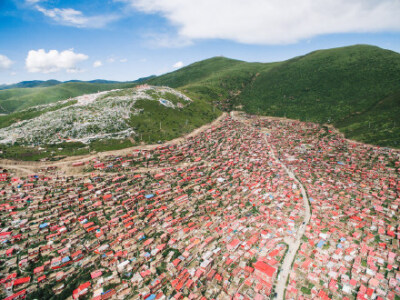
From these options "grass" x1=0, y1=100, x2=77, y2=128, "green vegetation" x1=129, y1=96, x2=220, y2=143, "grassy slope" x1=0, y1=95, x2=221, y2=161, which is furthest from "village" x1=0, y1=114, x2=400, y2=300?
"grass" x1=0, y1=100, x2=77, y2=128

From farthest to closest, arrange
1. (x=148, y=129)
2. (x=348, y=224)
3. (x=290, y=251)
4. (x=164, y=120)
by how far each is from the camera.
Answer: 1. (x=164, y=120)
2. (x=148, y=129)
3. (x=348, y=224)
4. (x=290, y=251)

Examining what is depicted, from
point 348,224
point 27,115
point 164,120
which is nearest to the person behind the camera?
point 348,224

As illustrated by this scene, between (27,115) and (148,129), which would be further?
(27,115)

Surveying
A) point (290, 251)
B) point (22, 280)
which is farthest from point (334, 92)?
point (22, 280)

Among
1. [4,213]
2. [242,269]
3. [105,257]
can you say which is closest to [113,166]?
[4,213]

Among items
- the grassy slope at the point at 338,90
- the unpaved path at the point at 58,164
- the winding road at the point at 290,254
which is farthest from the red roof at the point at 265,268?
the grassy slope at the point at 338,90

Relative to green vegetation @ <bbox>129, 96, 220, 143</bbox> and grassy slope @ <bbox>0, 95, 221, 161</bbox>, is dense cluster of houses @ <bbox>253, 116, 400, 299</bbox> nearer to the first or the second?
green vegetation @ <bbox>129, 96, 220, 143</bbox>

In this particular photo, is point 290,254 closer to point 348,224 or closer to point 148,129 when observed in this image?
point 348,224

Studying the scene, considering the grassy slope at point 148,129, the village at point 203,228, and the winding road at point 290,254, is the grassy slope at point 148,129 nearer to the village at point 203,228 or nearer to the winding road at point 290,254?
the village at point 203,228
